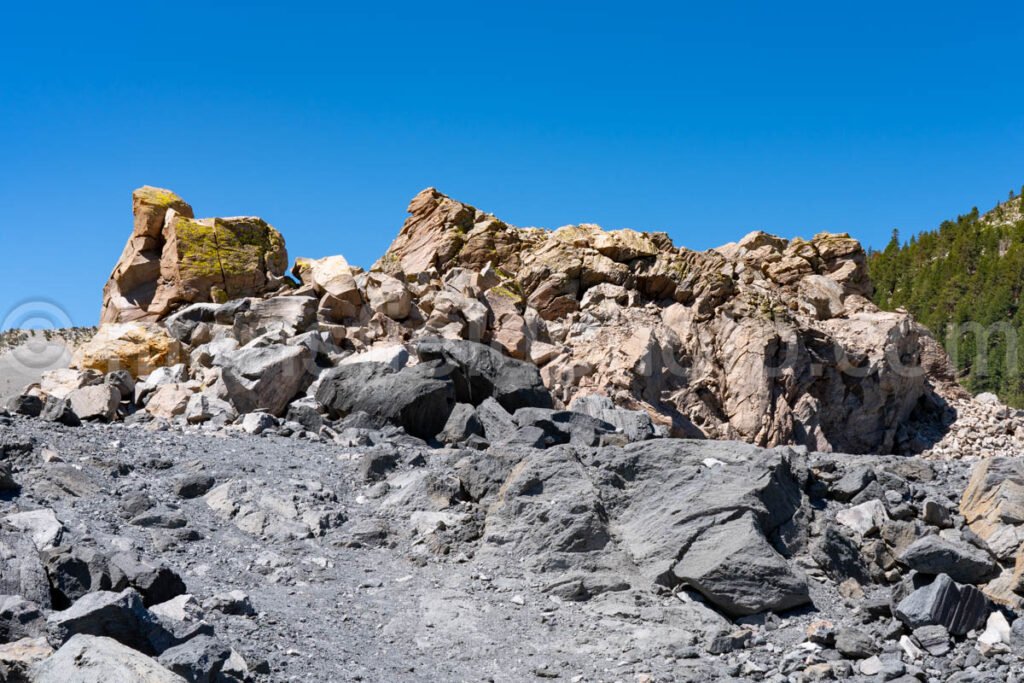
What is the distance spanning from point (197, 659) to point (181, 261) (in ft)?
62.2

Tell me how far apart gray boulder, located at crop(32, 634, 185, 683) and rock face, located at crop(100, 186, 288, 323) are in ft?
60.9

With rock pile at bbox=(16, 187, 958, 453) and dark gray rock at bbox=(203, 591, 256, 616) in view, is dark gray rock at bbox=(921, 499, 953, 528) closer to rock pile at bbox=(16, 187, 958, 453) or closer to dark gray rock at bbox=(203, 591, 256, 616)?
rock pile at bbox=(16, 187, 958, 453)

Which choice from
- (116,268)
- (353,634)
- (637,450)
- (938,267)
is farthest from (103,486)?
(938,267)

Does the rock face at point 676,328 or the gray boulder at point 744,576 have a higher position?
the rock face at point 676,328

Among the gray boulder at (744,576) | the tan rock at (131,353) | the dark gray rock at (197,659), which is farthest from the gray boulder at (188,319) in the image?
the gray boulder at (744,576)

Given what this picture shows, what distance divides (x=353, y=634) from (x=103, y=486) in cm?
529

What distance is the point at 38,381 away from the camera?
892 inches

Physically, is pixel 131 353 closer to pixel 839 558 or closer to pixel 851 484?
pixel 851 484

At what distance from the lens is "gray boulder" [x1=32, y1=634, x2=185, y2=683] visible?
7.20 metres

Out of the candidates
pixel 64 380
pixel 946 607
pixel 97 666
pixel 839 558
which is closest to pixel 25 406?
pixel 64 380

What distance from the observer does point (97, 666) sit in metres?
7.27

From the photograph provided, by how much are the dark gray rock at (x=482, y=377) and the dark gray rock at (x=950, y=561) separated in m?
10.0

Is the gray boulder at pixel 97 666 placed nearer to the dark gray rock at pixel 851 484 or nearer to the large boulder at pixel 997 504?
the dark gray rock at pixel 851 484

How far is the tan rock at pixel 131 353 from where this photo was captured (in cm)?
2212
